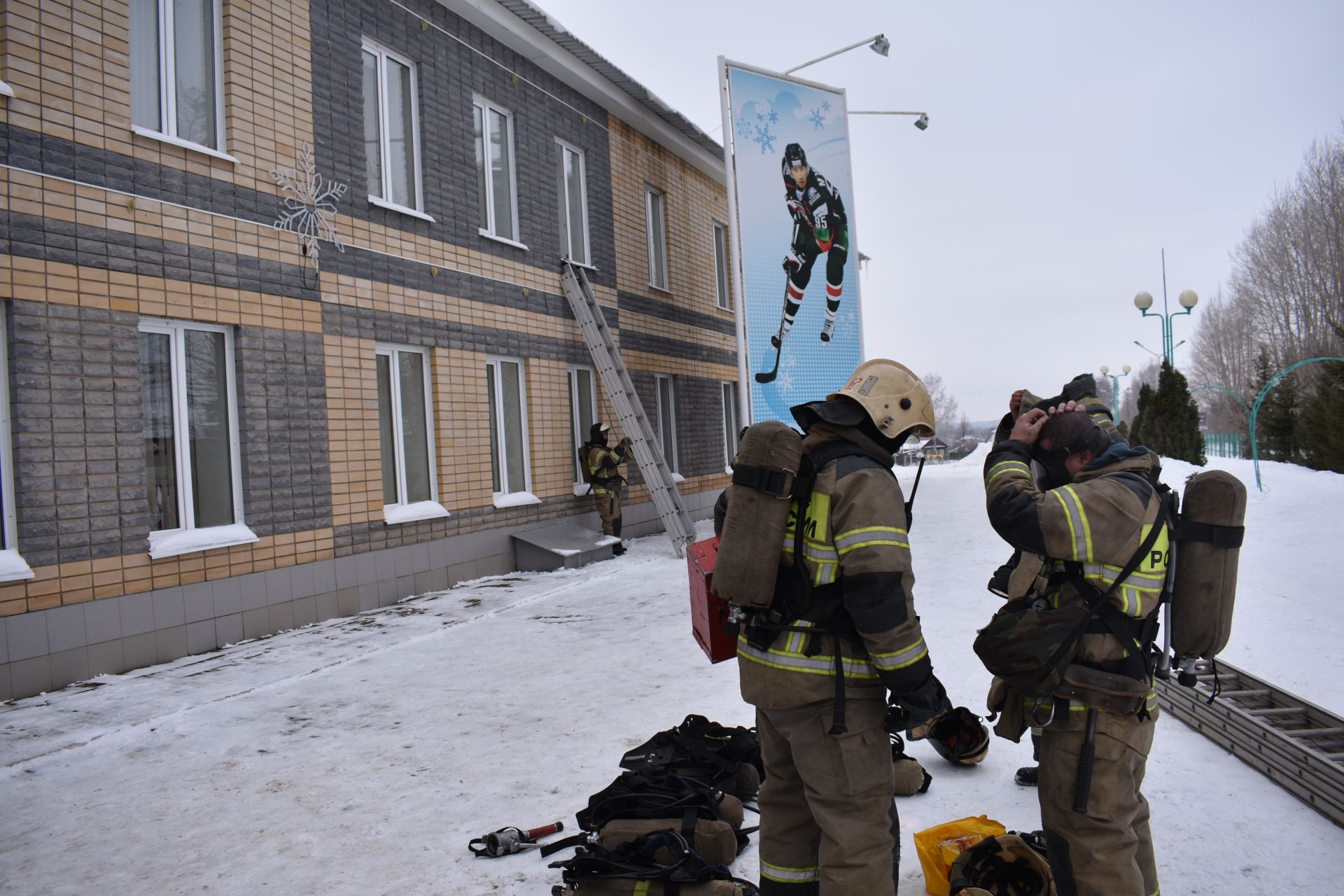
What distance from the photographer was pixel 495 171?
11.5 m

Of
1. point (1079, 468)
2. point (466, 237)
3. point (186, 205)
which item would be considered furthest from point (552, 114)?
point (1079, 468)

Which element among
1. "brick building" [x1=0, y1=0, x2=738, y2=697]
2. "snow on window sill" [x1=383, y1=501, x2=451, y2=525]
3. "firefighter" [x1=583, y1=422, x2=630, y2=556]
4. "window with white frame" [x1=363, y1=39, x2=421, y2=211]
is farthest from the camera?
"firefighter" [x1=583, y1=422, x2=630, y2=556]

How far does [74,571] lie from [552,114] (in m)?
9.00

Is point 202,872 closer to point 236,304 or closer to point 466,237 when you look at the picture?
point 236,304

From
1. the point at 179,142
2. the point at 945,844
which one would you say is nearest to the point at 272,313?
the point at 179,142

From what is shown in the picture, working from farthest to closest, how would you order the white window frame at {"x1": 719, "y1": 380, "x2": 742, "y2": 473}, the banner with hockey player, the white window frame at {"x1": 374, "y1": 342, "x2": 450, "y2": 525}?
the white window frame at {"x1": 719, "y1": 380, "x2": 742, "y2": 473} < the banner with hockey player < the white window frame at {"x1": 374, "y1": 342, "x2": 450, "y2": 525}

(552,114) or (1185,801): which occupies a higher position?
(552,114)

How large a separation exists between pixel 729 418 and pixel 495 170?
8460 millimetres

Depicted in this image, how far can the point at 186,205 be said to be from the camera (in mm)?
7207

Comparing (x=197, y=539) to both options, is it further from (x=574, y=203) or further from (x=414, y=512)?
(x=574, y=203)

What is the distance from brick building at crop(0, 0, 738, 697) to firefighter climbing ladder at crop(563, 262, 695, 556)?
34cm

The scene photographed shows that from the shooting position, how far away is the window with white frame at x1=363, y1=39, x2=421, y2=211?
9.46 meters

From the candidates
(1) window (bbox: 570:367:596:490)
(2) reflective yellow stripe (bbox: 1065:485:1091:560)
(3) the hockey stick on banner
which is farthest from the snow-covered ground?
(3) the hockey stick on banner

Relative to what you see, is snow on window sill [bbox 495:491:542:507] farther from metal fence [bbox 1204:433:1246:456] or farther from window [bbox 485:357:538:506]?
metal fence [bbox 1204:433:1246:456]
